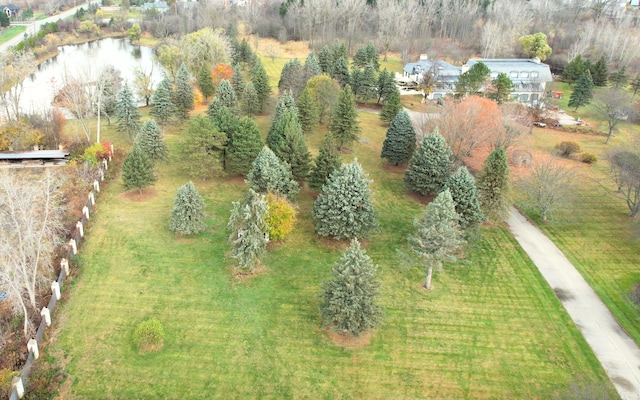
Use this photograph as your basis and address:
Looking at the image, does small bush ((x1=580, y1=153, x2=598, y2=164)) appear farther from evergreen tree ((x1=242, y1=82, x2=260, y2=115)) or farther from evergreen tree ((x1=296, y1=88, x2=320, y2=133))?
evergreen tree ((x1=242, y1=82, x2=260, y2=115))

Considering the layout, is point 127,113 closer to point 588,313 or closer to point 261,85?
point 261,85

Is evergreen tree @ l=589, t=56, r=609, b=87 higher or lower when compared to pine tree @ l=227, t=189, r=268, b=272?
higher

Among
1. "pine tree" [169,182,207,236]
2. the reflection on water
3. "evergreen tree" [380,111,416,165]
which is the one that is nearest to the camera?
"pine tree" [169,182,207,236]

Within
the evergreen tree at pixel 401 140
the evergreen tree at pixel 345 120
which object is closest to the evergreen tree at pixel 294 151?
the evergreen tree at pixel 345 120

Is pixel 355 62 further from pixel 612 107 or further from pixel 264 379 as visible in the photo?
pixel 264 379

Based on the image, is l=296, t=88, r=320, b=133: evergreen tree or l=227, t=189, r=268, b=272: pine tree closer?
l=227, t=189, r=268, b=272: pine tree

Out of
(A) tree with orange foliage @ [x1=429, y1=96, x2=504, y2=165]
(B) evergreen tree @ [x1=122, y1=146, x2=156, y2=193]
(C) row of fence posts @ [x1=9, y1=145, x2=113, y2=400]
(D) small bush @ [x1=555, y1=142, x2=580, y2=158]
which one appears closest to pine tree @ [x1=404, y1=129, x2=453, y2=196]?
(A) tree with orange foliage @ [x1=429, y1=96, x2=504, y2=165]

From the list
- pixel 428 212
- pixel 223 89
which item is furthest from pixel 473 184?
pixel 223 89

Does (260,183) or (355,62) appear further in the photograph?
(355,62)
